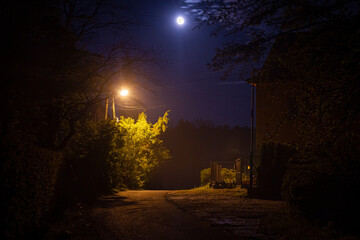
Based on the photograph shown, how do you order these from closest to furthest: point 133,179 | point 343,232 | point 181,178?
1. point 343,232
2. point 133,179
3. point 181,178

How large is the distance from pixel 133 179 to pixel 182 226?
73.3ft

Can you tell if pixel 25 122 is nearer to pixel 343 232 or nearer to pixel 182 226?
pixel 182 226

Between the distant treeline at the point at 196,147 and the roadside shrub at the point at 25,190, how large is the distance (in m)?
56.6

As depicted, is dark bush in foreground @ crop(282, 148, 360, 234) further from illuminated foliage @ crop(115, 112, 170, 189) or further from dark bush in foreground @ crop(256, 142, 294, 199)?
illuminated foliage @ crop(115, 112, 170, 189)

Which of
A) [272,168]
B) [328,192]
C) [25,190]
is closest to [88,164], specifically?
[272,168]

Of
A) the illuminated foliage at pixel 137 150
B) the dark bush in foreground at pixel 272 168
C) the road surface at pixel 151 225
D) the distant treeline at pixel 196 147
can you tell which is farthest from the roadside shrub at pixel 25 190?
the distant treeline at pixel 196 147

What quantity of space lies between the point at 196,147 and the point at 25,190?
72.7 meters

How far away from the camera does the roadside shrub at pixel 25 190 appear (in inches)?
204

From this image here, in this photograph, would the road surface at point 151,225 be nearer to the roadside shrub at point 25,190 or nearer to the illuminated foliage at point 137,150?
the roadside shrub at point 25,190

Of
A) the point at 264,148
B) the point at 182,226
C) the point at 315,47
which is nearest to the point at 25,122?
the point at 182,226

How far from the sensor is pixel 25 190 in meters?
5.93

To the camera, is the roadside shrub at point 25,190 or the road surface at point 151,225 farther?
the road surface at point 151,225

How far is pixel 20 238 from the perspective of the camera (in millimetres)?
5730

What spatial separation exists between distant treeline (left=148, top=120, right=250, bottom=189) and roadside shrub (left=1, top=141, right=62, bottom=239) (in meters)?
56.6
